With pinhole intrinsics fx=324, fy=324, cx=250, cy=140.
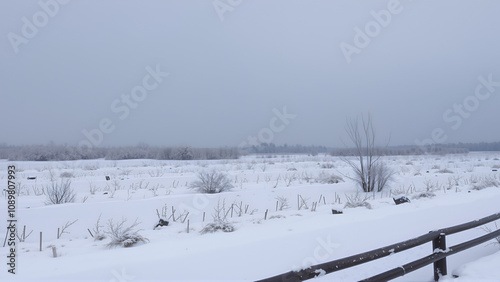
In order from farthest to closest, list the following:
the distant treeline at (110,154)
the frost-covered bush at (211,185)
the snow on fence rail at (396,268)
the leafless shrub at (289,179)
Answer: the distant treeline at (110,154) → the leafless shrub at (289,179) → the frost-covered bush at (211,185) → the snow on fence rail at (396,268)

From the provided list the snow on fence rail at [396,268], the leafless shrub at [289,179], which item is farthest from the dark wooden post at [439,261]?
the leafless shrub at [289,179]

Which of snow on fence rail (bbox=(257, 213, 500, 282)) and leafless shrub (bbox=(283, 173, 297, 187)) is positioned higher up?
snow on fence rail (bbox=(257, 213, 500, 282))

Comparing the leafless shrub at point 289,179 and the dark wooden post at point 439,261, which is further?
the leafless shrub at point 289,179

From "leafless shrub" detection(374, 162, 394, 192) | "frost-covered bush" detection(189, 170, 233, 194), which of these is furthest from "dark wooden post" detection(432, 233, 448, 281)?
"leafless shrub" detection(374, 162, 394, 192)

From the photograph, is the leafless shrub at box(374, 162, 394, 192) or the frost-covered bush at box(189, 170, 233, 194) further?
the leafless shrub at box(374, 162, 394, 192)

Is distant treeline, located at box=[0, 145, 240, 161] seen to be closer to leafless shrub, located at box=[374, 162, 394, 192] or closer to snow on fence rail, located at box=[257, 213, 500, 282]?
leafless shrub, located at box=[374, 162, 394, 192]

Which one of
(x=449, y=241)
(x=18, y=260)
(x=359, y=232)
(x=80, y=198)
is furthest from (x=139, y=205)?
(x=449, y=241)

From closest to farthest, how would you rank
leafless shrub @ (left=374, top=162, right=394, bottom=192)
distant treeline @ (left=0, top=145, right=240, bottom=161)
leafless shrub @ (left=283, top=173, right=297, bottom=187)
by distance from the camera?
leafless shrub @ (left=374, top=162, right=394, bottom=192)
leafless shrub @ (left=283, top=173, right=297, bottom=187)
distant treeline @ (left=0, top=145, right=240, bottom=161)

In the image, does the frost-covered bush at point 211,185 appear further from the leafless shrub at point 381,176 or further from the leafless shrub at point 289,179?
the leafless shrub at point 381,176

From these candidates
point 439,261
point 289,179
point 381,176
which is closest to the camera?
point 439,261

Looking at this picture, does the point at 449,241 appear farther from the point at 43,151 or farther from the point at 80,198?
the point at 43,151

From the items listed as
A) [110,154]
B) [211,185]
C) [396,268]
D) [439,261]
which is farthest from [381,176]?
[110,154]

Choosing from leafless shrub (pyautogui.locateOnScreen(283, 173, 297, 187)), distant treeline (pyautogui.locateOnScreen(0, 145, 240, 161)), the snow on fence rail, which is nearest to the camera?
the snow on fence rail

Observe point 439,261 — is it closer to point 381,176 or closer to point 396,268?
point 396,268
